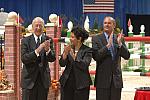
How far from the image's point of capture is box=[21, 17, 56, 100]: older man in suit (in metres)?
A: 6.58

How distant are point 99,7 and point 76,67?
23.8 metres

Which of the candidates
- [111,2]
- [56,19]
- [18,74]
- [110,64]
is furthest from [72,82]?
[111,2]

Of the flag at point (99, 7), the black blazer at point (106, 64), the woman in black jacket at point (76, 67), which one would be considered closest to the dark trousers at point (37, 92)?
the woman in black jacket at point (76, 67)

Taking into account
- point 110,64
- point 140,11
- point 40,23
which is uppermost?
point 140,11

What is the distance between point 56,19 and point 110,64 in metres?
3.62

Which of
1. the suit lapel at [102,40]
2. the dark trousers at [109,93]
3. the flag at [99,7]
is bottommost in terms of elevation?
the dark trousers at [109,93]

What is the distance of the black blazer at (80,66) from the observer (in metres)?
6.47

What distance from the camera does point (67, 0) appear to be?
104 ft

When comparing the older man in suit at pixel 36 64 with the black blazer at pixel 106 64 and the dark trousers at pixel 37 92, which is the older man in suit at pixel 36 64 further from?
the black blazer at pixel 106 64

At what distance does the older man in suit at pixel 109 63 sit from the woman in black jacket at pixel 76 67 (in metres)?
0.19

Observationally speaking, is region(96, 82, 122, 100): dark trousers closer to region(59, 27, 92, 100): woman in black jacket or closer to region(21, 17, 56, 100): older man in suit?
region(59, 27, 92, 100): woman in black jacket

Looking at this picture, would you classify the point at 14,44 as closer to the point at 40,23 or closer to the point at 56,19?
the point at 56,19

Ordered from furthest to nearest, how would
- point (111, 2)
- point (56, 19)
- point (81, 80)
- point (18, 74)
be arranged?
point (111, 2), point (56, 19), point (18, 74), point (81, 80)

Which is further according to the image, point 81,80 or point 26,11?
point 26,11
